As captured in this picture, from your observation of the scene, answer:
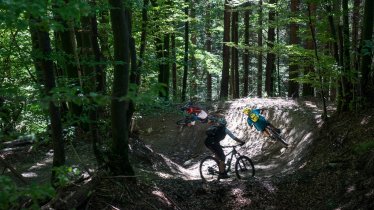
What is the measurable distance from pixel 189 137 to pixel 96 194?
39.6 feet

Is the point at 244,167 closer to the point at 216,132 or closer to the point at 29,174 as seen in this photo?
the point at 216,132

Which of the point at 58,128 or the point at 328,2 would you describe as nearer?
the point at 58,128

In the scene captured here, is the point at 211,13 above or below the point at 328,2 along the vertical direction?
above

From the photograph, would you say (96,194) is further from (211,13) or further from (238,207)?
(211,13)

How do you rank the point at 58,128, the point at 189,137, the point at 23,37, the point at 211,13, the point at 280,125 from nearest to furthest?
the point at 58,128
the point at 23,37
the point at 280,125
the point at 189,137
the point at 211,13

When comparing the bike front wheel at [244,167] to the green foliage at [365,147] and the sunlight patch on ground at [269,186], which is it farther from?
the green foliage at [365,147]

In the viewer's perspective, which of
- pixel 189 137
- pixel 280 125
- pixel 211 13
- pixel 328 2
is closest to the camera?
pixel 328 2

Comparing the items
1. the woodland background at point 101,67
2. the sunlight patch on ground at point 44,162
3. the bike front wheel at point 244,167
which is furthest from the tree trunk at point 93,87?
the bike front wheel at point 244,167

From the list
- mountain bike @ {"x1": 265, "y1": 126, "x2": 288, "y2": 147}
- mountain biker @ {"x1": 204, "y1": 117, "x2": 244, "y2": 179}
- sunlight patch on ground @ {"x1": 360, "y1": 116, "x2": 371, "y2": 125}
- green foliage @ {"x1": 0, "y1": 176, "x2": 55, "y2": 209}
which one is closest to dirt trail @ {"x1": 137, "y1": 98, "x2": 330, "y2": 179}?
mountain bike @ {"x1": 265, "y1": 126, "x2": 288, "y2": 147}

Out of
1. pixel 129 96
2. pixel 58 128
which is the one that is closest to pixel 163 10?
pixel 58 128

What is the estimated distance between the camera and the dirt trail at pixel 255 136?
42.8 feet

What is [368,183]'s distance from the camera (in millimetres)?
7633

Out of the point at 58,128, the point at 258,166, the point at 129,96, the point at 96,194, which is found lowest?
Answer: the point at 258,166

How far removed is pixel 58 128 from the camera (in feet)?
22.0
